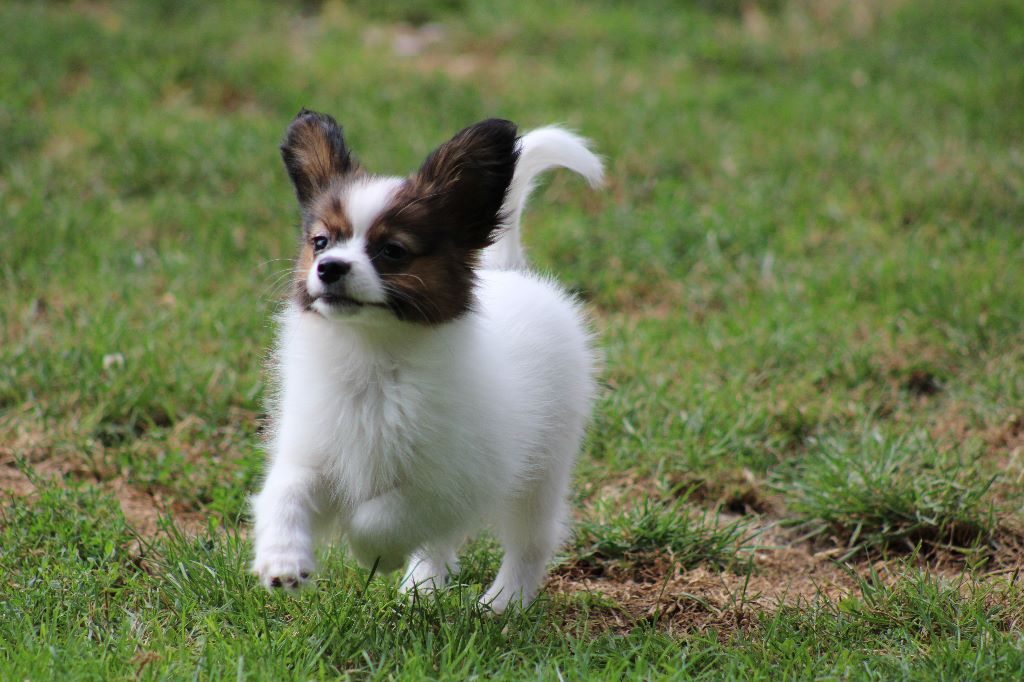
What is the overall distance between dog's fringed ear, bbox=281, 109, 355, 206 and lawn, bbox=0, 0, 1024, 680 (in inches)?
13.9

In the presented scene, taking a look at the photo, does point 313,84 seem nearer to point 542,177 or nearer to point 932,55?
point 542,177

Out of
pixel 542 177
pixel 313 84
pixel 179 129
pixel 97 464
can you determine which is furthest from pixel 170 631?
pixel 313 84

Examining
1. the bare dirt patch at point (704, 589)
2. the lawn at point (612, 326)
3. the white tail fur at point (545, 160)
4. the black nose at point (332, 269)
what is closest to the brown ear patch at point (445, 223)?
the black nose at point (332, 269)

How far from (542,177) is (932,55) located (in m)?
4.25

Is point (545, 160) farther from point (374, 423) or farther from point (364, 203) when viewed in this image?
point (374, 423)

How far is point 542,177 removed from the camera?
7.59 meters

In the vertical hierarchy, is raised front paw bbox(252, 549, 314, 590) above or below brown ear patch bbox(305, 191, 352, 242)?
below

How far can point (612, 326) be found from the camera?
6.16 m

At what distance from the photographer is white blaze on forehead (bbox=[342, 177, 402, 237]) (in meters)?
3.34

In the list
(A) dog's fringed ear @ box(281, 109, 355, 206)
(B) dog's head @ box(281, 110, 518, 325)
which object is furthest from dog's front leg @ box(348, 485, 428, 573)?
(A) dog's fringed ear @ box(281, 109, 355, 206)

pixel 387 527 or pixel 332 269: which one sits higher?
pixel 332 269

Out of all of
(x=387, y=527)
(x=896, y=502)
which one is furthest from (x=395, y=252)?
(x=896, y=502)

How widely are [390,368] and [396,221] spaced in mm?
432

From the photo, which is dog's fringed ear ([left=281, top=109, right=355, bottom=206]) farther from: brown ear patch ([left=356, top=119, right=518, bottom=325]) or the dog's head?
brown ear patch ([left=356, top=119, right=518, bottom=325])
